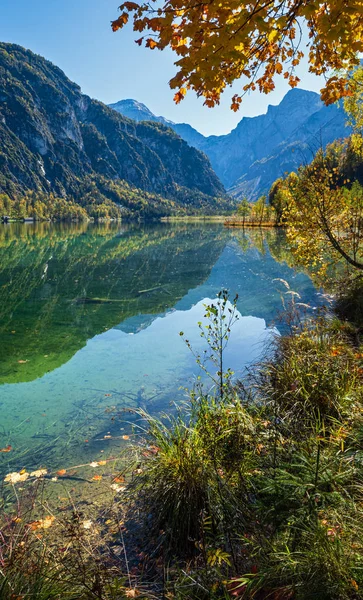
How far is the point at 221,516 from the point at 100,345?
8.83 metres

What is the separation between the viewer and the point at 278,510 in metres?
3.72

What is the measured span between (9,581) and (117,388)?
613 centimetres

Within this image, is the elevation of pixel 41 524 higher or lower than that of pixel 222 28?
lower

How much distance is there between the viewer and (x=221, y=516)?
12.5 ft

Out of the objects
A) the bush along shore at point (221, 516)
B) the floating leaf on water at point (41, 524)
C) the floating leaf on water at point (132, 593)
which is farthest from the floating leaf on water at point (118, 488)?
the floating leaf on water at point (132, 593)

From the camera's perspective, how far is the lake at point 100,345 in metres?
6.93

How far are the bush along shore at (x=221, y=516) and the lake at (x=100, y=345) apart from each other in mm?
1253

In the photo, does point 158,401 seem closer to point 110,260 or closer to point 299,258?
point 299,258

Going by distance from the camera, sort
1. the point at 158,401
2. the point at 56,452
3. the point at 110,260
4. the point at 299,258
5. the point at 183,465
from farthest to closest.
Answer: the point at 110,260 → the point at 299,258 → the point at 158,401 → the point at 56,452 → the point at 183,465

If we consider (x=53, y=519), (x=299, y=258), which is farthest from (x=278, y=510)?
(x=299, y=258)

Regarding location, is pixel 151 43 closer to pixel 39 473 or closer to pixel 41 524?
pixel 41 524

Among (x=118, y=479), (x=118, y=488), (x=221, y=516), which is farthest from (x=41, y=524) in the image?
(x=221, y=516)

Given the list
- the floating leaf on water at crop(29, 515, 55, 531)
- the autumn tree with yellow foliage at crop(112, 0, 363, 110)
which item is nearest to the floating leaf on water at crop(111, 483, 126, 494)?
the floating leaf on water at crop(29, 515, 55, 531)

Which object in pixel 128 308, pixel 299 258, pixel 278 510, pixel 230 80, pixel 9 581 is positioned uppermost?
pixel 230 80
